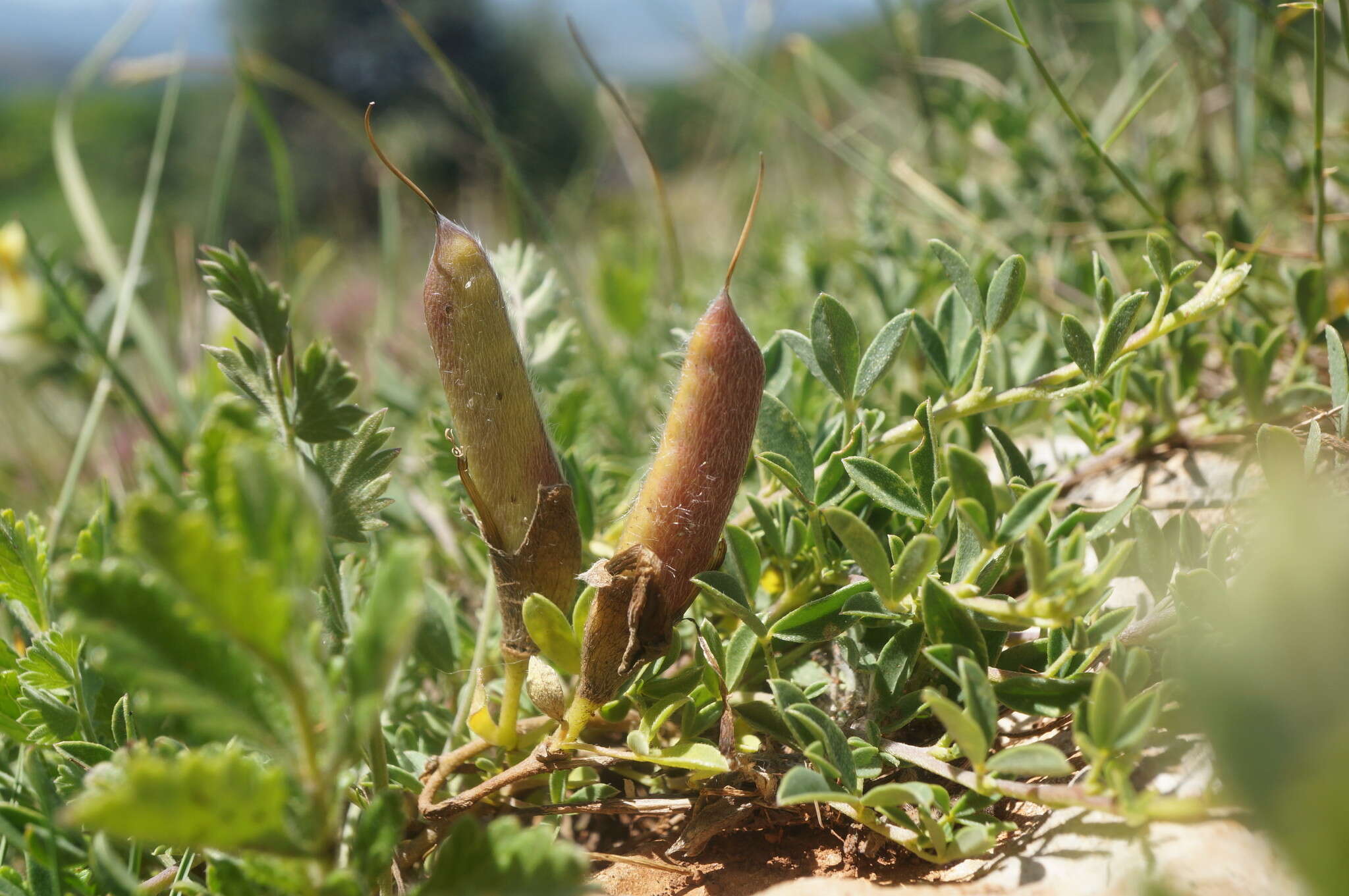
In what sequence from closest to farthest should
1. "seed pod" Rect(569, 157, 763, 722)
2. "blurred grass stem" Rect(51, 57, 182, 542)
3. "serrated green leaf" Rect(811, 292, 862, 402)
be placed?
"seed pod" Rect(569, 157, 763, 722), "serrated green leaf" Rect(811, 292, 862, 402), "blurred grass stem" Rect(51, 57, 182, 542)

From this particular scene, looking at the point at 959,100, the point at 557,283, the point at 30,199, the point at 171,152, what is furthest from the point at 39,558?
the point at 30,199

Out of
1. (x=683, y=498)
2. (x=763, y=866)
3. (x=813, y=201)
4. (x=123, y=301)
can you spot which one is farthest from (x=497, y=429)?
(x=813, y=201)

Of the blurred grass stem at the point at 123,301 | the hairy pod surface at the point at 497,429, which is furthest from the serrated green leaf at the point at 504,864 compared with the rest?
the blurred grass stem at the point at 123,301

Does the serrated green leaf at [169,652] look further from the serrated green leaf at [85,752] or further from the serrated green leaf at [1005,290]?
the serrated green leaf at [1005,290]

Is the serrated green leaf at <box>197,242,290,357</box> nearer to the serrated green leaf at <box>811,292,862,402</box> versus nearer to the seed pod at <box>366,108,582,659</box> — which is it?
the seed pod at <box>366,108,582,659</box>

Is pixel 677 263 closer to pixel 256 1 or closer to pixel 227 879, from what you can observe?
pixel 227 879

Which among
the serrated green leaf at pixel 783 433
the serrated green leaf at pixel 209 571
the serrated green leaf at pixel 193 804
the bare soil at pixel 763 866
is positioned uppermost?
the serrated green leaf at pixel 783 433

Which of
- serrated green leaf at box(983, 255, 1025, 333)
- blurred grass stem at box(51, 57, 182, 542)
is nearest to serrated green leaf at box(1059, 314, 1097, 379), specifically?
serrated green leaf at box(983, 255, 1025, 333)
